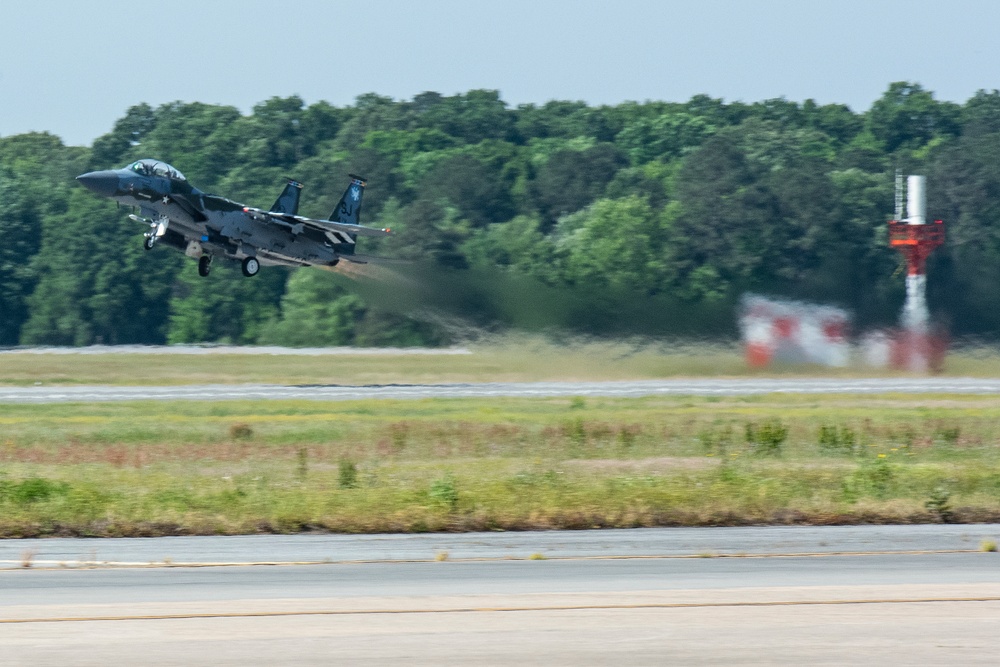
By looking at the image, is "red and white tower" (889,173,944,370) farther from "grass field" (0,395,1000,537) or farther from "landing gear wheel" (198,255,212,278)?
"landing gear wheel" (198,255,212,278)

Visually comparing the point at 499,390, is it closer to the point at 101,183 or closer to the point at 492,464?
the point at 101,183

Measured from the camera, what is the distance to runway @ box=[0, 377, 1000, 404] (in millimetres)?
39500

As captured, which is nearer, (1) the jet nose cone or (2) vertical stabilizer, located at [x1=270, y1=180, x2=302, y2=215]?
(1) the jet nose cone

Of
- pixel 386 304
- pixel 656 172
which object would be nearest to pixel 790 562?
pixel 386 304

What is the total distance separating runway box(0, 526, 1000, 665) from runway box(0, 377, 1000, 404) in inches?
1012

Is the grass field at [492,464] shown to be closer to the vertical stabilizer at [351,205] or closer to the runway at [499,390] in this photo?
the runway at [499,390]

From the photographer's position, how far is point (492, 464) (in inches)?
930

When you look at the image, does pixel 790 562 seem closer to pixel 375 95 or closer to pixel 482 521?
pixel 482 521

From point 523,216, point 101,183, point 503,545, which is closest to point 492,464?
point 503,545

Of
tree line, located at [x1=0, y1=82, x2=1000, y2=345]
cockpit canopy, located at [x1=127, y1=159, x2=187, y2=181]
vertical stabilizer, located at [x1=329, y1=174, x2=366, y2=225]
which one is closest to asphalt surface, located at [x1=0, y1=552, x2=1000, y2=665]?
tree line, located at [x1=0, y1=82, x2=1000, y2=345]

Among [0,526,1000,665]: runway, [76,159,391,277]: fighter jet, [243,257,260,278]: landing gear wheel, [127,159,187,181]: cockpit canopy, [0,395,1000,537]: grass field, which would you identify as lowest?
[0,395,1000,537]: grass field

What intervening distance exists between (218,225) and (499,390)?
447 inches

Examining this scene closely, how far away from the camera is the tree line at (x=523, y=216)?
127 feet

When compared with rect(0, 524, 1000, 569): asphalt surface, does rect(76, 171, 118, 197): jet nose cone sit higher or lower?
higher
